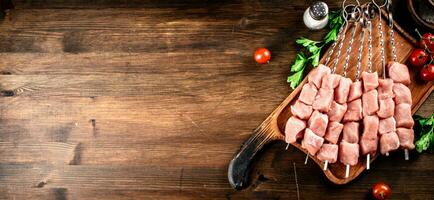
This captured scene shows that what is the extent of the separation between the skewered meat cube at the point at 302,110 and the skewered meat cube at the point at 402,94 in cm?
63

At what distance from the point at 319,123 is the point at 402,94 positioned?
64 cm

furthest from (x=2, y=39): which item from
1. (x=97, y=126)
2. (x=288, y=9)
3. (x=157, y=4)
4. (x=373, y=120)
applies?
(x=373, y=120)

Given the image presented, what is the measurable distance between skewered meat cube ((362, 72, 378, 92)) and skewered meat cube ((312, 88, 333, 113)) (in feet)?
0.85

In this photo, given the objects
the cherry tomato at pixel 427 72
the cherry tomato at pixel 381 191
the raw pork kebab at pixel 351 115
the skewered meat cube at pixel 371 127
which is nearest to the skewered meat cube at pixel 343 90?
the raw pork kebab at pixel 351 115

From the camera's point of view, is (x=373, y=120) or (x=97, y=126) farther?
(x=97, y=126)

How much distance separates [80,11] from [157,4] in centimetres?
64

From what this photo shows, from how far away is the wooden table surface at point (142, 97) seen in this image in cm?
363

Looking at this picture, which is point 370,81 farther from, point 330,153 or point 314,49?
point 330,153

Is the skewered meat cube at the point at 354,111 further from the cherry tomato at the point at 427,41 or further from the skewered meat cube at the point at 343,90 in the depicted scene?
the cherry tomato at the point at 427,41

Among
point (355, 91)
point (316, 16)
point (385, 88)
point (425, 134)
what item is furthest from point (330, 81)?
point (425, 134)

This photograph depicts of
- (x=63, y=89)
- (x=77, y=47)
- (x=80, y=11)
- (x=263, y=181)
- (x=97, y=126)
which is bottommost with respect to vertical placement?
(x=263, y=181)

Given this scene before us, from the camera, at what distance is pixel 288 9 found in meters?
3.67

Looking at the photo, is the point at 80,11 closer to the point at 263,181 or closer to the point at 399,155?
the point at 263,181

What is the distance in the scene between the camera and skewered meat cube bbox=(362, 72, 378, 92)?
130 inches
